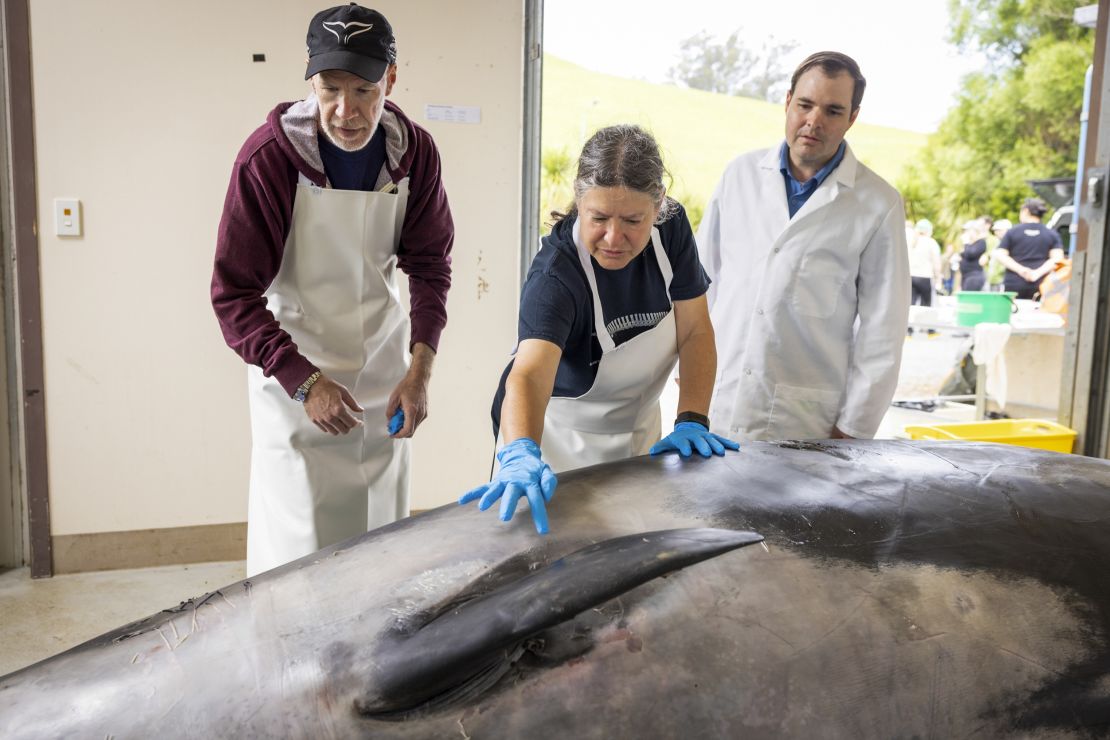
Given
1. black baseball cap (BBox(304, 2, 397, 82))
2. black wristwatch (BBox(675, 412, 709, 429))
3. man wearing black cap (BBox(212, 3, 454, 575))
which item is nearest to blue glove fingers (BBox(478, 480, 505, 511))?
black wristwatch (BBox(675, 412, 709, 429))

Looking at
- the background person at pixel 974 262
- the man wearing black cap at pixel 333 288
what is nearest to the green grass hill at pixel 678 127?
the man wearing black cap at pixel 333 288

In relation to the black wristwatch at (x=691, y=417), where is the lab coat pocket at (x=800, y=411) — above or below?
below

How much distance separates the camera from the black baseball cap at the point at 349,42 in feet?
7.16

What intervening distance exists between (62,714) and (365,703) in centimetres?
39

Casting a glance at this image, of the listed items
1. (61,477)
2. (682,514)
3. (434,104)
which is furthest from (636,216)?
(61,477)

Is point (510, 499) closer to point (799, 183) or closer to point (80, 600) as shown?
point (799, 183)

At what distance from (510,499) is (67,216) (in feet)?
10.2

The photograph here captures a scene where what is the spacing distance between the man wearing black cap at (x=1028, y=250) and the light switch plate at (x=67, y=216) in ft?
30.7

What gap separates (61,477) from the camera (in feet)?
12.7

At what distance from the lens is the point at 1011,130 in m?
25.5

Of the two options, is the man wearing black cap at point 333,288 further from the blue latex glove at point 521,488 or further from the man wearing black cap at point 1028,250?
the man wearing black cap at point 1028,250

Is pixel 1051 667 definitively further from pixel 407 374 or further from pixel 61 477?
pixel 61 477

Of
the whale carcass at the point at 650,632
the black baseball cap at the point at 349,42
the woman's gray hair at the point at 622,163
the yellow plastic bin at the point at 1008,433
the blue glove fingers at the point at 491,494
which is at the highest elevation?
the black baseball cap at the point at 349,42

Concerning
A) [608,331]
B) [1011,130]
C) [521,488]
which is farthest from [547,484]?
[1011,130]
